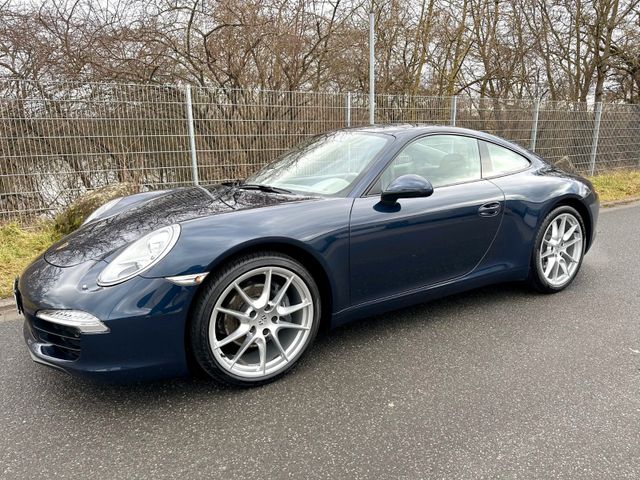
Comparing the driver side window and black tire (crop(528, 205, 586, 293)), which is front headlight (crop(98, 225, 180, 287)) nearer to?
the driver side window

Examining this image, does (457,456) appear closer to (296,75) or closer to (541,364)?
(541,364)

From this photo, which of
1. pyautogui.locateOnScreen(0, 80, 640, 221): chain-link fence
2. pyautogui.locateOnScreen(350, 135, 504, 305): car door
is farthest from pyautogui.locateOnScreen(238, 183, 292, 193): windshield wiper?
pyautogui.locateOnScreen(0, 80, 640, 221): chain-link fence

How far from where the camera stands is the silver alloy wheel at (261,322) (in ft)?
7.27

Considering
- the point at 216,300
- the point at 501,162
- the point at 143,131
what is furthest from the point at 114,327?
the point at 143,131

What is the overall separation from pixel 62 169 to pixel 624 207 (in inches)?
330

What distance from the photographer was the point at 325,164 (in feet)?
9.93

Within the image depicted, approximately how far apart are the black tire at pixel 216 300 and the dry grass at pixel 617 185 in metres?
7.50

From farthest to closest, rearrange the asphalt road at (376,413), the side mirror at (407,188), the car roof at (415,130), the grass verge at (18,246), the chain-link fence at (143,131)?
the chain-link fence at (143,131) < the grass verge at (18,246) < the car roof at (415,130) < the side mirror at (407,188) < the asphalt road at (376,413)

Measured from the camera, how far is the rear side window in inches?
128

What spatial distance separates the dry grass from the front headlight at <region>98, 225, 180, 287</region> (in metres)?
7.98

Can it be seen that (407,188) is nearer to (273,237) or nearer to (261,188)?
(273,237)

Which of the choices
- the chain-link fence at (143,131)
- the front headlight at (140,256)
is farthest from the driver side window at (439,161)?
the chain-link fence at (143,131)

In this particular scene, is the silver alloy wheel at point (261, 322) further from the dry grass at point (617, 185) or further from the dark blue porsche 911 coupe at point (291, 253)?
the dry grass at point (617, 185)

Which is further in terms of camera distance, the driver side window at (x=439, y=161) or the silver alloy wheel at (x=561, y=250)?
the silver alloy wheel at (x=561, y=250)
